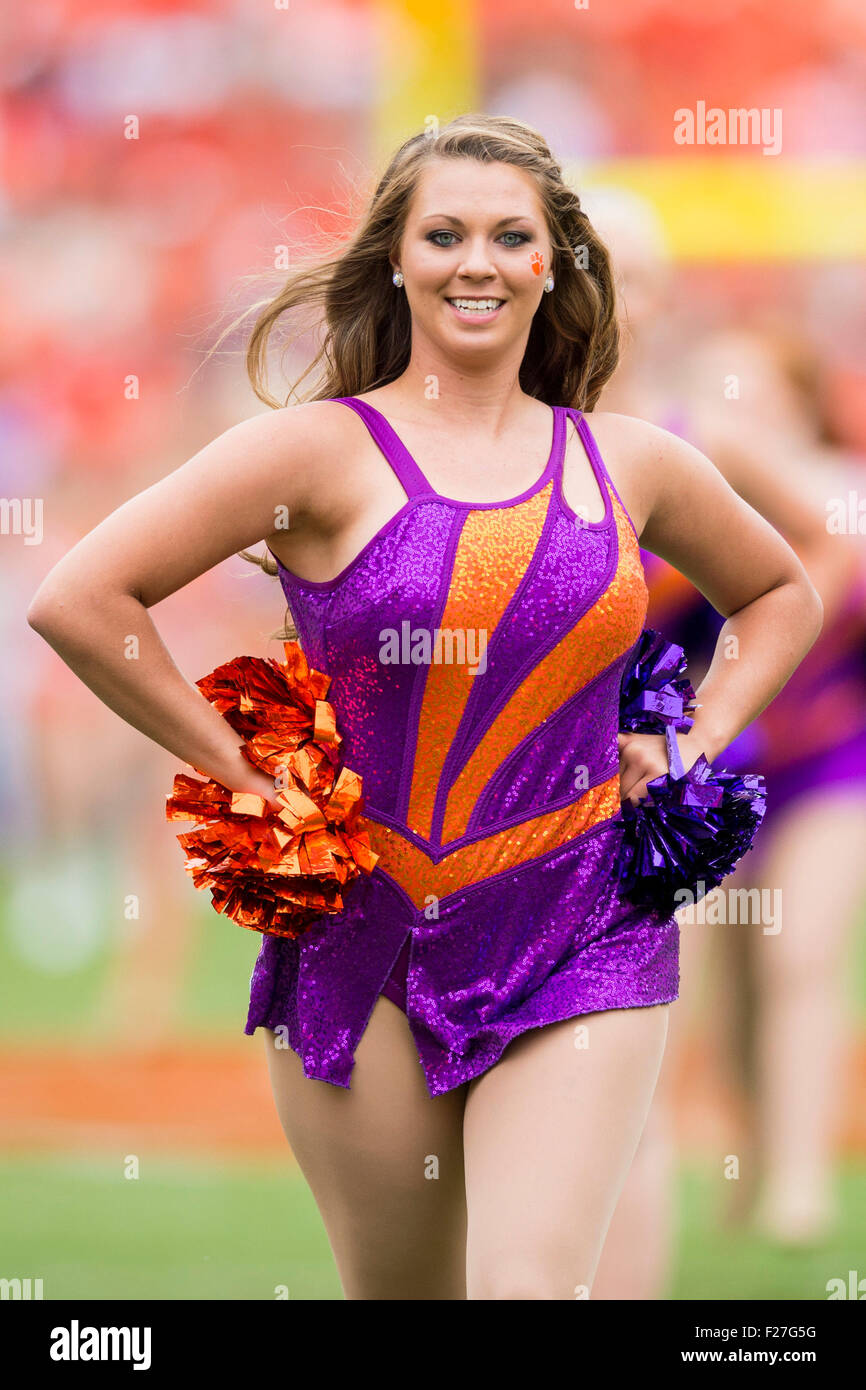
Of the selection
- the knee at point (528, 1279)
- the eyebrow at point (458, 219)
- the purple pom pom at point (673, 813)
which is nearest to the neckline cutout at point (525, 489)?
the eyebrow at point (458, 219)

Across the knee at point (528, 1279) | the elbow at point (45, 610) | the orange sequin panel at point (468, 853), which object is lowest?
the knee at point (528, 1279)

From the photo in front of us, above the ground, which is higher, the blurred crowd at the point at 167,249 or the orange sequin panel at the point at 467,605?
the blurred crowd at the point at 167,249

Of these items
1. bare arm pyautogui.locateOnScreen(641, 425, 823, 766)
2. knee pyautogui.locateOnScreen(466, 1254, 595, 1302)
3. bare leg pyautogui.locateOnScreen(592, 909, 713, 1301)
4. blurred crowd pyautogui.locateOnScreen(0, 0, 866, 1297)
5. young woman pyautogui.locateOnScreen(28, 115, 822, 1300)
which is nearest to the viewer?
knee pyautogui.locateOnScreen(466, 1254, 595, 1302)

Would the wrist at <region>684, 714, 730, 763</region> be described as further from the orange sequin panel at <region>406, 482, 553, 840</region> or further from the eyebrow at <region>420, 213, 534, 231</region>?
the eyebrow at <region>420, 213, 534, 231</region>

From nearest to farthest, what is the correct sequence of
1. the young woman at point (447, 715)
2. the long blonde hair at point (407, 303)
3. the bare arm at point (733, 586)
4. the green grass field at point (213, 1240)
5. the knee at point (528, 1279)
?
the knee at point (528, 1279) < the young woman at point (447, 715) < the long blonde hair at point (407, 303) < the bare arm at point (733, 586) < the green grass field at point (213, 1240)

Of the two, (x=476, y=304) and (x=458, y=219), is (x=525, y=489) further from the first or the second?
(x=458, y=219)

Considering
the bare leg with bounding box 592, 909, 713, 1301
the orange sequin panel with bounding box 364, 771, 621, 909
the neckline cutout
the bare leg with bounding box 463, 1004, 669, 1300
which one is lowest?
the bare leg with bounding box 592, 909, 713, 1301

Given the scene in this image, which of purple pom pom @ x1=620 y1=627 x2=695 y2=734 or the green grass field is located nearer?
purple pom pom @ x1=620 y1=627 x2=695 y2=734

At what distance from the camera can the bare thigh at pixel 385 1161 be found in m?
2.73

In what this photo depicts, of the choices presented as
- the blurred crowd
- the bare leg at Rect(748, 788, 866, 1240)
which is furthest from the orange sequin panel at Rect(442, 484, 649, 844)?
the blurred crowd

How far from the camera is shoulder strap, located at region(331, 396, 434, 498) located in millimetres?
2713

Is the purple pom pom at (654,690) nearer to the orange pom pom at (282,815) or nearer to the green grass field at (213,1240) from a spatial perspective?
the orange pom pom at (282,815)

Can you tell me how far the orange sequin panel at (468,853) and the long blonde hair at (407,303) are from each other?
0.51 metres

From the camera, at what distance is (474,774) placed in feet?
8.95
